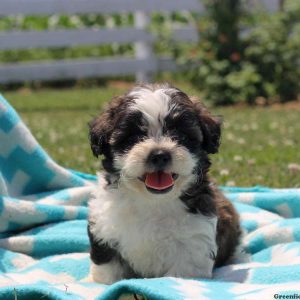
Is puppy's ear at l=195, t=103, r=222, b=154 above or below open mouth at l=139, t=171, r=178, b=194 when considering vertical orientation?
above

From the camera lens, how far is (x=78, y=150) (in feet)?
31.5

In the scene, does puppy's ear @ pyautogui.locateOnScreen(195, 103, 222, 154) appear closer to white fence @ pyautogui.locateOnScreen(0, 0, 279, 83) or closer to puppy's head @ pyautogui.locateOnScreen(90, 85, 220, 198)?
puppy's head @ pyautogui.locateOnScreen(90, 85, 220, 198)

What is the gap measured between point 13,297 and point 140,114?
1.34 metres

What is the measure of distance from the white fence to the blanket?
1184cm

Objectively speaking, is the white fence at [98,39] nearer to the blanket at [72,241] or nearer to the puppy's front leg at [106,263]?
Answer: the blanket at [72,241]

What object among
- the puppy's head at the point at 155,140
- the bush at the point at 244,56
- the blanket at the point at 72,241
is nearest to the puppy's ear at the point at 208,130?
the puppy's head at the point at 155,140

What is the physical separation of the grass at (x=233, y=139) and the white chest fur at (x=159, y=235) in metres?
2.42

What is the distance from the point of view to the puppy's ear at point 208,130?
4594mm

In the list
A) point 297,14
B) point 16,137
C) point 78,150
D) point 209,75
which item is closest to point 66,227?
point 16,137

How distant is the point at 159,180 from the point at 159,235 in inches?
17.1

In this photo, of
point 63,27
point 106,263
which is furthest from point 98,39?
point 106,263

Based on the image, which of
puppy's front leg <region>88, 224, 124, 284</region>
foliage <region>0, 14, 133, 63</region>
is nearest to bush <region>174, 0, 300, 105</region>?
foliage <region>0, 14, 133, 63</region>

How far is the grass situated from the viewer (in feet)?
25.7

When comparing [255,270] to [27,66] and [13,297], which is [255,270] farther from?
[27,66]
